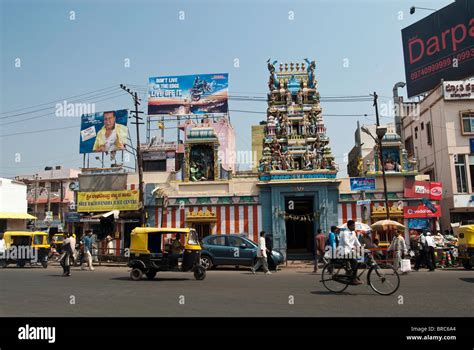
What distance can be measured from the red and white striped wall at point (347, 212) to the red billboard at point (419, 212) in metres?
2.70

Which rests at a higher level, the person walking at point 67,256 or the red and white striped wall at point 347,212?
the red and white striped wall at point 347,212

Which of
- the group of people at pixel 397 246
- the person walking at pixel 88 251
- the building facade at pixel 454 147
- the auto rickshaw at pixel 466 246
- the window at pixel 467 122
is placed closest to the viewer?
the group of people at pixel 397 246

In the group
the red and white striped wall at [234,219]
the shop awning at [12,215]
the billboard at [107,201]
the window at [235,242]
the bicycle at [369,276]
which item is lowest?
the bicycle at [369,276]

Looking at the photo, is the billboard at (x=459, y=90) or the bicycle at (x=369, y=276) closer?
the bicycle at (x=369, y=276)

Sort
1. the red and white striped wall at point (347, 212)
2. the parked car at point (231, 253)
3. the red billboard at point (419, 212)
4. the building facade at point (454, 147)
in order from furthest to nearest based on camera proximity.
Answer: the building facade at point (454, 147) → the red and white striped wall at point (347, 212) → the red billboard at point (419, 212) → the parked car at point (231, 253)

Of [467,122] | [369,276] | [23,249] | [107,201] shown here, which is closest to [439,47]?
[467,122]

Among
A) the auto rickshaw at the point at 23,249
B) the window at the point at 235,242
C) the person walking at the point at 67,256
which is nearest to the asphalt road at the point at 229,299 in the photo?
the person walking at the point at 67,256

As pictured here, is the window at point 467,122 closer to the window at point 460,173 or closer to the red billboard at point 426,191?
the window at point 460,173

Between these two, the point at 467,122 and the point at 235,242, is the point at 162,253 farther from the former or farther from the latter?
the point at 467,122

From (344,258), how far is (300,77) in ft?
71.2

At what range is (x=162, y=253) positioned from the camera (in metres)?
15.1

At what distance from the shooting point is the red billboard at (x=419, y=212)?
24.5 metres
